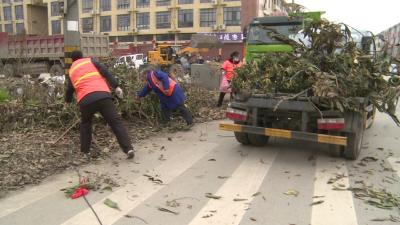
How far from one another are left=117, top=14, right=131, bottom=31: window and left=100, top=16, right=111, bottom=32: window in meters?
1.68

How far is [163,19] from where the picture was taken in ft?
181

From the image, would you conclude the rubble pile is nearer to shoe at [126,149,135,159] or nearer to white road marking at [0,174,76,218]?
white road marking at [0,174,76,218]

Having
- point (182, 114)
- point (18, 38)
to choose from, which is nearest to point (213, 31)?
point (18, 38)

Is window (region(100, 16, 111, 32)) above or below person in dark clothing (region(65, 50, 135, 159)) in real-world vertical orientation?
above

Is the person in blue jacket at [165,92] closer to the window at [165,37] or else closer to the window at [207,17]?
the window at [207,17]

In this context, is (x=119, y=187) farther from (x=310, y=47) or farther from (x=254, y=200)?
(x=310, y=47)

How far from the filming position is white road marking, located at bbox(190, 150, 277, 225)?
4.40 m

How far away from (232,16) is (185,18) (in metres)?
6.08

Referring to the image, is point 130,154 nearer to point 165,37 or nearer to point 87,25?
point 165,37

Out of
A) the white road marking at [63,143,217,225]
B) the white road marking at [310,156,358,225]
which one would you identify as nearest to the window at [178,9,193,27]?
the white road marking at [63,143,217,225]

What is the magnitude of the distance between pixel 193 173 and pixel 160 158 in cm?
90

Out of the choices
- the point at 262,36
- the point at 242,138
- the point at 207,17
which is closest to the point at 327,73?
the point at 242,138

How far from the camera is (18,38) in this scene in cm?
2408

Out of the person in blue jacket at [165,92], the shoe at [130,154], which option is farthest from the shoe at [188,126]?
the shoe at [130,154]
